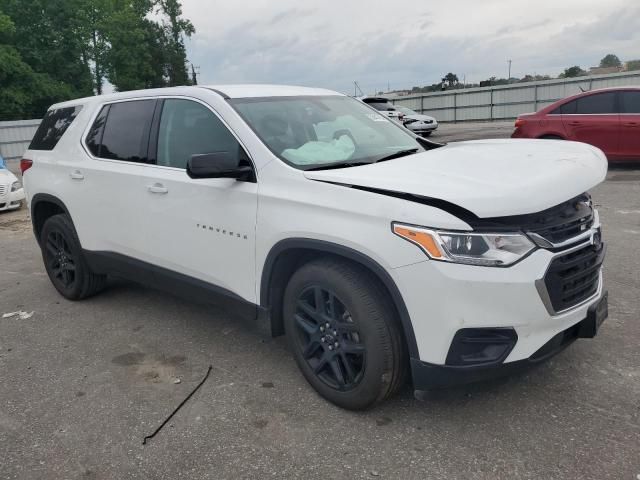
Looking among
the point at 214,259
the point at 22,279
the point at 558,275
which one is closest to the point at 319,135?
the point at 214,259

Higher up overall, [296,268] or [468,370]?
[296,268]

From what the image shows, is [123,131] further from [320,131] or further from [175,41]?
[175,41]

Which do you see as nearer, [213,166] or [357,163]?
[213,166]

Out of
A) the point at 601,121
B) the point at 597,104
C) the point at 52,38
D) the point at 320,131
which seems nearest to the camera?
the point at 320,131

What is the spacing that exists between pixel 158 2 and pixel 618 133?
6366 centimetres

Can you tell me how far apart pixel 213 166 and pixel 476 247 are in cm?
151

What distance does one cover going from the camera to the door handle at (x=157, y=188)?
12.4 feet

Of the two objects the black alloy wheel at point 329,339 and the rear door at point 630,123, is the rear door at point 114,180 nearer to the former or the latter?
the black alloy wheel at point 329,339

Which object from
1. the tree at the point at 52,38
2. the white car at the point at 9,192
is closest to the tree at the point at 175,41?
the tree at the point at 52,38

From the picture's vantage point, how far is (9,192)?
1103 centimetres

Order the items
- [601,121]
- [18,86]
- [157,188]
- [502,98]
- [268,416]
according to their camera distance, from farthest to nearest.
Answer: [18,86]
[502,98]
[601,121]
[157,188]
[268,416]

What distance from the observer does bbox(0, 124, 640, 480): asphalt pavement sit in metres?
2.61

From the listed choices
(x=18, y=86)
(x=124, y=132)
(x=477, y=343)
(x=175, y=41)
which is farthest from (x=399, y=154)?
(x=175, y=41)

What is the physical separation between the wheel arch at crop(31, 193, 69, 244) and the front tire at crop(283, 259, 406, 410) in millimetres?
2861
